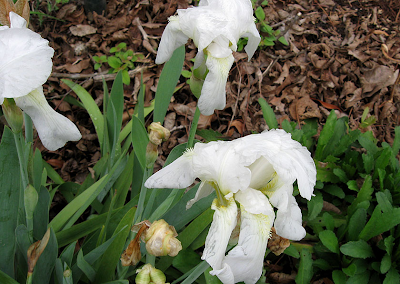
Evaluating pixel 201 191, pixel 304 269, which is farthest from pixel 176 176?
pixel 304 269

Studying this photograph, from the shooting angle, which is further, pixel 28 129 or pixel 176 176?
pixel 28 129

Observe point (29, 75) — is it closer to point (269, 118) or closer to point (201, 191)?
point (201, 191)

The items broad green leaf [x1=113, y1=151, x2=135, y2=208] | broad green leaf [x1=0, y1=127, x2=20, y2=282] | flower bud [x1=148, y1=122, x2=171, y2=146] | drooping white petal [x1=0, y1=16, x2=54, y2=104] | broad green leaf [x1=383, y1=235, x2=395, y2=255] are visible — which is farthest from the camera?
broad green leaf [x1=113, y1=151, x2=135, y2=208]

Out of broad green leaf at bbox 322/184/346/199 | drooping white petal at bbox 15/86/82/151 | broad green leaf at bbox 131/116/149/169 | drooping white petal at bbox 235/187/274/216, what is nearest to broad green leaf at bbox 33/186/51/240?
broad green leaf at bbox 131/116/149/169

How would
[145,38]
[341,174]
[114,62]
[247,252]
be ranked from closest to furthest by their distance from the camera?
[247,252] → [341,174] → [114,62] → [145,38]

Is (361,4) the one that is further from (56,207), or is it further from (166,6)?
(56,207)

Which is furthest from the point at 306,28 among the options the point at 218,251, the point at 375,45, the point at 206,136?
the point at 218,251

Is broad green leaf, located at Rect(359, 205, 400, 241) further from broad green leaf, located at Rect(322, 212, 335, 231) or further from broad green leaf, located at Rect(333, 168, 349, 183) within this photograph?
broad green leaf, located at Rect(333, 168, 349, 183)

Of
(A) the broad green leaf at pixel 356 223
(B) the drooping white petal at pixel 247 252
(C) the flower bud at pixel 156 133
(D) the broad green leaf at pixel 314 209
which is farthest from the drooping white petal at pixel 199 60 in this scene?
(A) the broad green leaf at pixel 356 223
